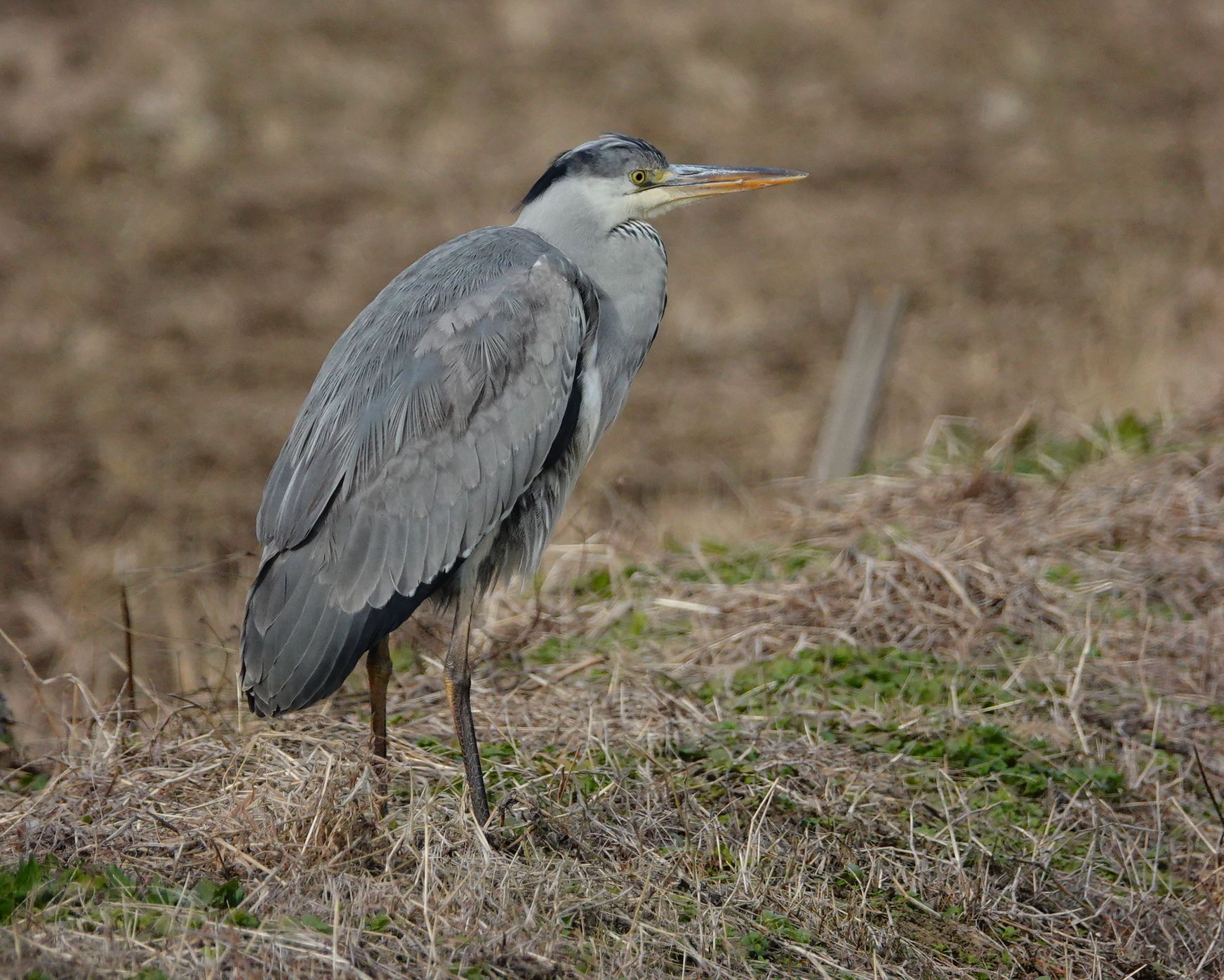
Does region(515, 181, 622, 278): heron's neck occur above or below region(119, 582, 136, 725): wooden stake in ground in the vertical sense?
above

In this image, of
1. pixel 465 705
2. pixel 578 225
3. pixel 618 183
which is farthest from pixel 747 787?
pixel 618 183

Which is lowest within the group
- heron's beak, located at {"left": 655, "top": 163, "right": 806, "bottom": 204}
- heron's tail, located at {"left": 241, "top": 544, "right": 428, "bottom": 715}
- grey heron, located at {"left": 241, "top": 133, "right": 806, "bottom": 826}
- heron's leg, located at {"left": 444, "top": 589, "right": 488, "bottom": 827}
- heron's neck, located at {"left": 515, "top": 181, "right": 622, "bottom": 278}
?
heron's leg, located at {"left": 444, "top": 589, "right": 488, "bottom": 827}

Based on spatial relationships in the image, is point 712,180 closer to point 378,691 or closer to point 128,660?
point 378,691

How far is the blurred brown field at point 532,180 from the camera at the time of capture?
7.91 m

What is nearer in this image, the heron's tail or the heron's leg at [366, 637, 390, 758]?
the heron's tail

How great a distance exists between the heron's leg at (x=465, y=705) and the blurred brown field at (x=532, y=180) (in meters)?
1.95

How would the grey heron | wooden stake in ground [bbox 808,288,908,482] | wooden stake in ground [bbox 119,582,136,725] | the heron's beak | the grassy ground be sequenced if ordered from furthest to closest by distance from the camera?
wooden stake in ground [bbox 808,288,908,482] < the heron's beak < wooden stake in ground [bbox 119,582,136,725] < the grey heron < the grassy ground

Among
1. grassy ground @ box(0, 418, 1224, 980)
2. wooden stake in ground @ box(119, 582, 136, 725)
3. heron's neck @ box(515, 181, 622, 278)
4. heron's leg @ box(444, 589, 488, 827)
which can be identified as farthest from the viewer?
heron's neck @ box(515, 181, 622, 278)

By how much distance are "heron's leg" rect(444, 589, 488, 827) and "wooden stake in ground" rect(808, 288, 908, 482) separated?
3.24 metres

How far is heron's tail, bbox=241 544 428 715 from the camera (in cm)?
352

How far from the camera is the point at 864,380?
684 centimetres

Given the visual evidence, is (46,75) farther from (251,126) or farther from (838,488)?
(838,488)

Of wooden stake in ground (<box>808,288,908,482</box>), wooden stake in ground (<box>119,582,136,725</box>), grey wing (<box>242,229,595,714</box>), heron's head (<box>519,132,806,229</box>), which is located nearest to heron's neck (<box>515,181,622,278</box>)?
heron's head (<box>519,132,806,229</box>)

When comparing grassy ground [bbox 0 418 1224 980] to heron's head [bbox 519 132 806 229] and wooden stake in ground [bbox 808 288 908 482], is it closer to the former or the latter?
wooden stake in ground [bbox 808 288 908 482]
